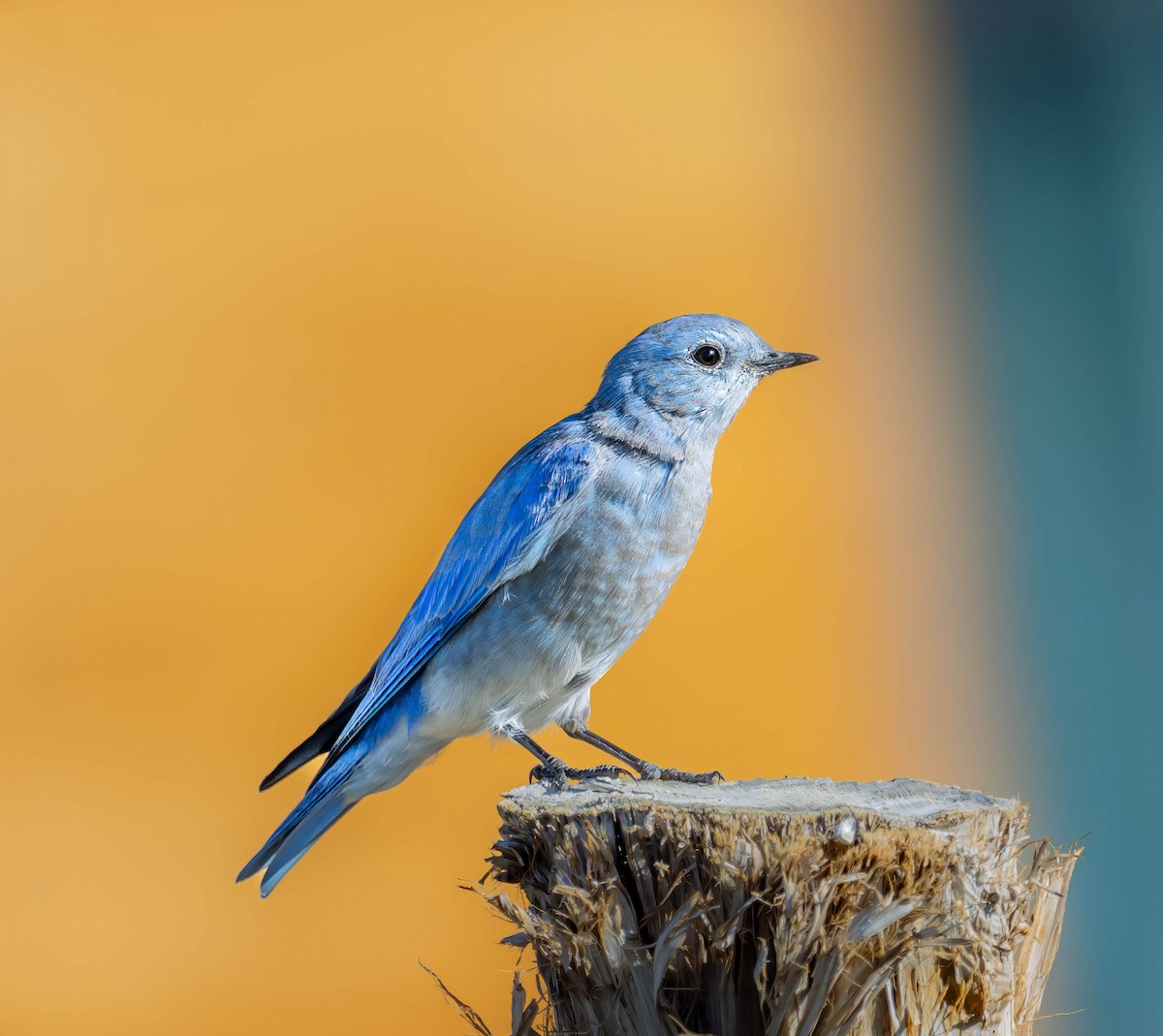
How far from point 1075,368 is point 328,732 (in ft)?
12.7

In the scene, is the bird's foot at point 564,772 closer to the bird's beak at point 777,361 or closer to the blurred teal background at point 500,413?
the bird's beak at point 777,361

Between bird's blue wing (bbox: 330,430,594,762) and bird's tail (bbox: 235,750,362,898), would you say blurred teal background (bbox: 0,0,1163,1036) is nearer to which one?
bird's tail (bbox: 235,750,362,898)

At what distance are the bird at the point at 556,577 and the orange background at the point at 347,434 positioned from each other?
1350mm

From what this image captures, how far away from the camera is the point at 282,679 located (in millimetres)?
4434

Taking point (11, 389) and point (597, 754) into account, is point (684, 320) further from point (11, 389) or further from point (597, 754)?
point (11, 389)

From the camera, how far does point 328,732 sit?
3260 millimetres

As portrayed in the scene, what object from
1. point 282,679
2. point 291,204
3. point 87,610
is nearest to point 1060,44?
point 291,204

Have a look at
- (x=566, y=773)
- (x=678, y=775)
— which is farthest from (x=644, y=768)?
(x=566, y=773)

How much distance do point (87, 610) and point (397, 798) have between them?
131 centimetres

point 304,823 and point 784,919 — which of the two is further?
point 304,823

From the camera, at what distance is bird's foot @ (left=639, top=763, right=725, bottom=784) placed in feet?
9.17

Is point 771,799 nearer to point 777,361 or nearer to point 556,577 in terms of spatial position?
point 556,577

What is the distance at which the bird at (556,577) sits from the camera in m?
2.89

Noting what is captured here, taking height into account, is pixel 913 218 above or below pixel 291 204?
above
